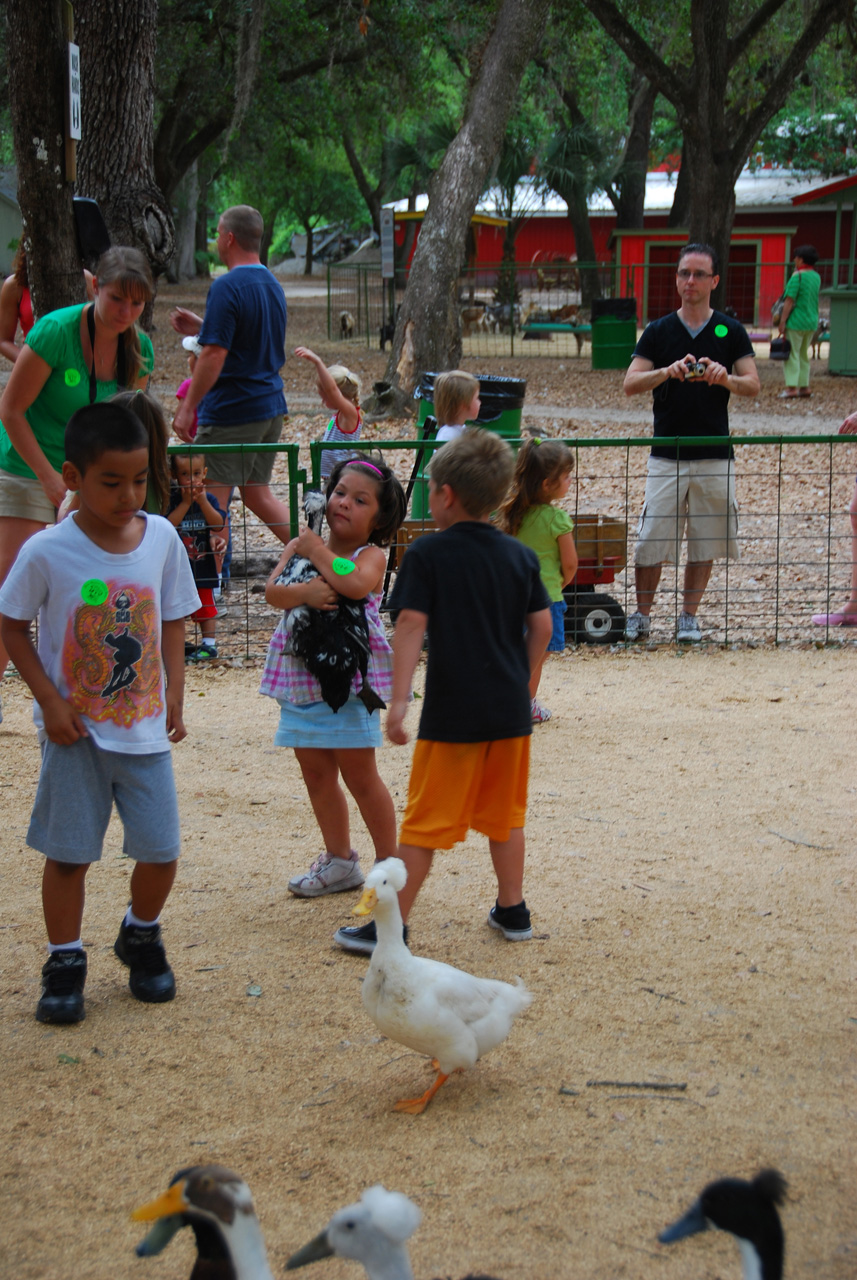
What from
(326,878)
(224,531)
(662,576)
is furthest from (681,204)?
(326,878)

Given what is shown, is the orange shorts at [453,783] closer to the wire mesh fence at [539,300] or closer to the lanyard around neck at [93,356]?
the lanyard around neck at [93,356]

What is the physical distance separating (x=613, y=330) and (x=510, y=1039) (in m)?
18.9

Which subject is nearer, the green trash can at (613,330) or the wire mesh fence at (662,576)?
the wire mesh fence at (662,576)

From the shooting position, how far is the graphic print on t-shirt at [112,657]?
2951 millimetres

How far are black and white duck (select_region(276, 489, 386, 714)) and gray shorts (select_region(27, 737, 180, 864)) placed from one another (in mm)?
636

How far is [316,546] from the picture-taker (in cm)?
349

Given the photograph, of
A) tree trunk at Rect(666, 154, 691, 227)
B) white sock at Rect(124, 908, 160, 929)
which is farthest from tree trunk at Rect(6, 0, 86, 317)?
tree trunk at Rect(666, 154, 691, 227)

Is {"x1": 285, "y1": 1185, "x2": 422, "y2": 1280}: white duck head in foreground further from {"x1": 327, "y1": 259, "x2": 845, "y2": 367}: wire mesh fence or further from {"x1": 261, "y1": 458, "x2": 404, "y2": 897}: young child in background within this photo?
{"x1": 327, "y1": 259, "x2": 845, "y2": 367}: wire mesh fence

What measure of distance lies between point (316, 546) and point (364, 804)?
822 mm

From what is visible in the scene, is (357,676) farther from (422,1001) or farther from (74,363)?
(74,363)

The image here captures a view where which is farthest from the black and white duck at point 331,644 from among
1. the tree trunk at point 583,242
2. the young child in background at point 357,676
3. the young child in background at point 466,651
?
the tree trunk at point 583,242

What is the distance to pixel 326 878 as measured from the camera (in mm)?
3928

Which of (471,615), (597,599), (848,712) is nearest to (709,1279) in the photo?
(471,615)

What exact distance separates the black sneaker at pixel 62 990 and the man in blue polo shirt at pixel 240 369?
12.9 ft
